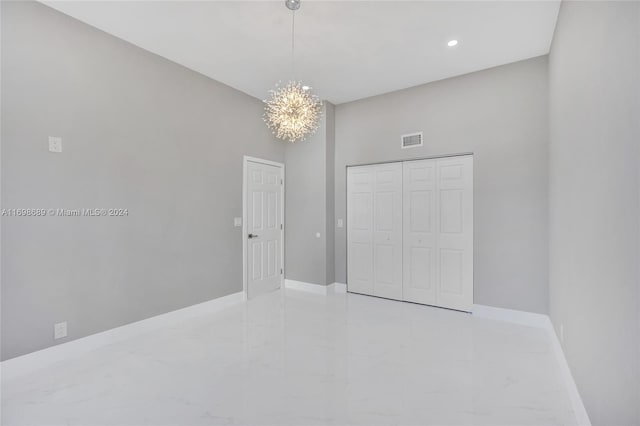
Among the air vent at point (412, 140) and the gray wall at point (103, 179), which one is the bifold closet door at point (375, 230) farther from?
the gray wall at point (103, 179)

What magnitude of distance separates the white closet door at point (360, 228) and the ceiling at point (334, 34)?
1539 mm

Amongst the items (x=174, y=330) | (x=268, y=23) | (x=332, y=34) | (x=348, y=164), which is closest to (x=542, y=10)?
(x=332, y=34)

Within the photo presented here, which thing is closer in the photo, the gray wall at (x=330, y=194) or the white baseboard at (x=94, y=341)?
the white baseboard at (x=94, y=341)

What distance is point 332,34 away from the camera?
3.06 m

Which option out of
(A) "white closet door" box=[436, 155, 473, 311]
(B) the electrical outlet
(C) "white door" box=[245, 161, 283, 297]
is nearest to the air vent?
(A) "white closet door" box=[436, 155, 473, 311]

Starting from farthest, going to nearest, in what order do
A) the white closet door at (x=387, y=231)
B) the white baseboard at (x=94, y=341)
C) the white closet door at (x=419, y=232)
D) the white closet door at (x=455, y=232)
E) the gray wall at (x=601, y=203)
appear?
the white closet door at (x=387, y=231) → the white closet door at (x=419, y=232) → the white closet door at (x=455, y=232) → the white baseboard at (x=94, y=341) → the gray wall at (x=601, y=203)

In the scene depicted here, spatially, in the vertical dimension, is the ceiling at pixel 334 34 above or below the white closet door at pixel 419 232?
above

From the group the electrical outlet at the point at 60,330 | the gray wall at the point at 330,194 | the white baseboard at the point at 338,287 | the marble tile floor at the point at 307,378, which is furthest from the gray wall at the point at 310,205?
the electrical outlet at the point at 60,330

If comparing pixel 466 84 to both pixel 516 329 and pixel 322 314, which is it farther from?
pixel 322 314

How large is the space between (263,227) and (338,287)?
1634 millimetres

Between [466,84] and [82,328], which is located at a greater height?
[466,84]

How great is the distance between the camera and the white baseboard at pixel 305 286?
4.95 meters

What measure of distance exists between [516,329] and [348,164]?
10.5 feet

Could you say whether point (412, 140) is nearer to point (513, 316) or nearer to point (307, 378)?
point (513, 316)
